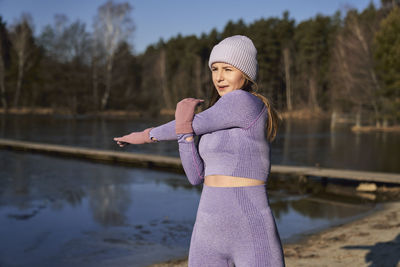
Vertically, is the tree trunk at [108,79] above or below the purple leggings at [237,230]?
above

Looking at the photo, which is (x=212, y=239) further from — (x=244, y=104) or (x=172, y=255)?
(x=172, y=255)

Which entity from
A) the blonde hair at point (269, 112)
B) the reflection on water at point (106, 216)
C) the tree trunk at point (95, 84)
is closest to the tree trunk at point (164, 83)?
the tree trunk at point (95, 84)

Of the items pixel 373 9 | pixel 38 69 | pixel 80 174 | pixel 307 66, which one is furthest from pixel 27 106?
pixel 80 174

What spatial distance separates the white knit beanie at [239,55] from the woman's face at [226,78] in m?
0.03

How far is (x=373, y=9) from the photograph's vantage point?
52.3 meters

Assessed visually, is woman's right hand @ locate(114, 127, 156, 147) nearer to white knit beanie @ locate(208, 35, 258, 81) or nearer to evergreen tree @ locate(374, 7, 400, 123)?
white knit beanie @ locate(208, 35, 258, 81)

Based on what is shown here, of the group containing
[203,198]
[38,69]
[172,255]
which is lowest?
[172,255]

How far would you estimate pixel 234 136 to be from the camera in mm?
1747

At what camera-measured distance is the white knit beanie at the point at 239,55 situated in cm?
182

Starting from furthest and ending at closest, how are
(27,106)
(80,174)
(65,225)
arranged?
(27,106) < (80,174) < (65,225)

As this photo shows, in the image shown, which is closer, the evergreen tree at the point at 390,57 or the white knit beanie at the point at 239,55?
the white knit beanie at the point at 239,55

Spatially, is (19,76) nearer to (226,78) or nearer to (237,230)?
(226,78)

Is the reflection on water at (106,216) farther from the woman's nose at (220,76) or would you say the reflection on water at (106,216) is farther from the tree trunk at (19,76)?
the tree trunk at (19,76)

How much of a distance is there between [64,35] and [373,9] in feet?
121
